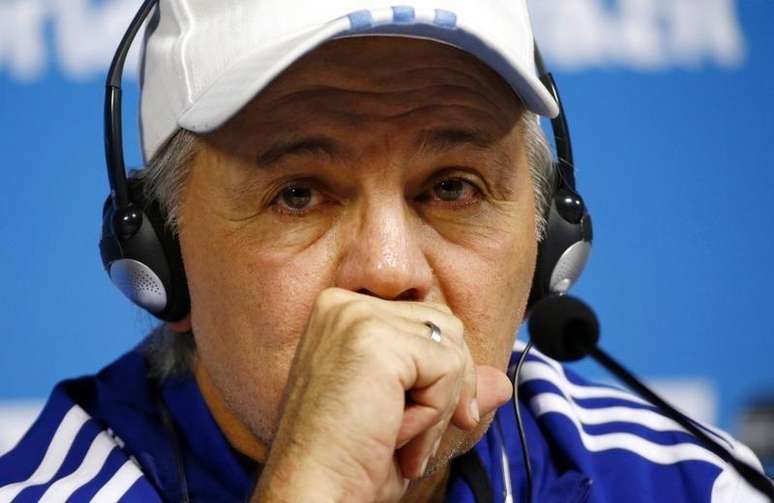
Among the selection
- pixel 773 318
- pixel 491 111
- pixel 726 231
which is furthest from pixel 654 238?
pixel 491 111

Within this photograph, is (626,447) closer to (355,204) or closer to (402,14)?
(355,204)

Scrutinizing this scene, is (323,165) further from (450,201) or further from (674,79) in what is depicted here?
(674,79)

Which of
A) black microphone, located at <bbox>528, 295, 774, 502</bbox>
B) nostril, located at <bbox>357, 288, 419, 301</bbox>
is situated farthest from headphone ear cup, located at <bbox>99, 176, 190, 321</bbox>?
black microphone, located at <bbox>528, 295, 774, 502</bbox>

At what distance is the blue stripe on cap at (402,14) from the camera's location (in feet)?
3.36

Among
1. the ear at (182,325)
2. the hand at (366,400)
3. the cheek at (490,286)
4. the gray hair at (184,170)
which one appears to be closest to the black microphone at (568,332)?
the hand at (366,400)

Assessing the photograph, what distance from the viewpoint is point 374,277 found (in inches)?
40.3

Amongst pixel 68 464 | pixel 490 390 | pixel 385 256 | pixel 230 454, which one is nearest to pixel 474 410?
pixel 490 390

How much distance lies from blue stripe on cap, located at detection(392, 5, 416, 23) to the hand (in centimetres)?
25

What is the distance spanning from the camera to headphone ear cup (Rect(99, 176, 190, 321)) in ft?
3.79

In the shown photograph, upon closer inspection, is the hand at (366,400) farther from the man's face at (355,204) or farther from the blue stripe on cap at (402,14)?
the blue stripe on cap at (402,14)

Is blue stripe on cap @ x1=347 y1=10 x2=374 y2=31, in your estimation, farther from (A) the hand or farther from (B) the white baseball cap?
(A) the hand

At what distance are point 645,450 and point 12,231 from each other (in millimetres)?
986

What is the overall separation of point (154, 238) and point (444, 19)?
0.37 metres

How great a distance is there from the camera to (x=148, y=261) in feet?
3.80
